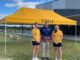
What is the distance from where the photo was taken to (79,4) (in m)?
57.9

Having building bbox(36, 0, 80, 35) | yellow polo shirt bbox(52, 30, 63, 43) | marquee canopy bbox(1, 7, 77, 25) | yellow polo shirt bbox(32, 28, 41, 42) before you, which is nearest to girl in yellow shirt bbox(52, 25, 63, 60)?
yellow polo shirt bbox(52, 30, 63, 43)

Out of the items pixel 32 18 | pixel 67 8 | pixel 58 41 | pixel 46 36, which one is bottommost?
pixel 58 41

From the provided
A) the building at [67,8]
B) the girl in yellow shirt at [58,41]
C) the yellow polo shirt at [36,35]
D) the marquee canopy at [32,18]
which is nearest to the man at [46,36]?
the yellow polo shirt at [36,35]

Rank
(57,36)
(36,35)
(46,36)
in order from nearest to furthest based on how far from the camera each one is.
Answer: (57,36), (36,35), (46,36)

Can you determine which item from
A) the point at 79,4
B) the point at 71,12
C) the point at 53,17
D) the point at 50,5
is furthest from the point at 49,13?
the point at 50,5

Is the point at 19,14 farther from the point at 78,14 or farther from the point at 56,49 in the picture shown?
the point at 78,14

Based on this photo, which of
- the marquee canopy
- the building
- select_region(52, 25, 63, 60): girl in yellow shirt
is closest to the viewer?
select_region(52, 25, 63, 60): girl in yellow shirt

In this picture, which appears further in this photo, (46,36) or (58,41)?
(46,36)

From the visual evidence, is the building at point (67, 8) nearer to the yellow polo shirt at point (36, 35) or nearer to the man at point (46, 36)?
the man at point (46, 36)

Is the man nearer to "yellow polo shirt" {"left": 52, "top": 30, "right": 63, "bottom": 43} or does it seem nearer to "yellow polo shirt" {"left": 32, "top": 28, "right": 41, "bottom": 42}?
"yellow polo shirt" {"left": 32, "top": 28, "right": 41, "bottom": 42}

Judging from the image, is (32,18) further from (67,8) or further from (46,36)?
(67,8)

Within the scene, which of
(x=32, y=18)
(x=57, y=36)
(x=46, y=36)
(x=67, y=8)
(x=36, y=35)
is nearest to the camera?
(x=57, y=36)

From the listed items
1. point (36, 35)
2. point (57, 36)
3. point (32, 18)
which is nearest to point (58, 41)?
point (57, 36)

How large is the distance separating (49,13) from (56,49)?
4.64 m
